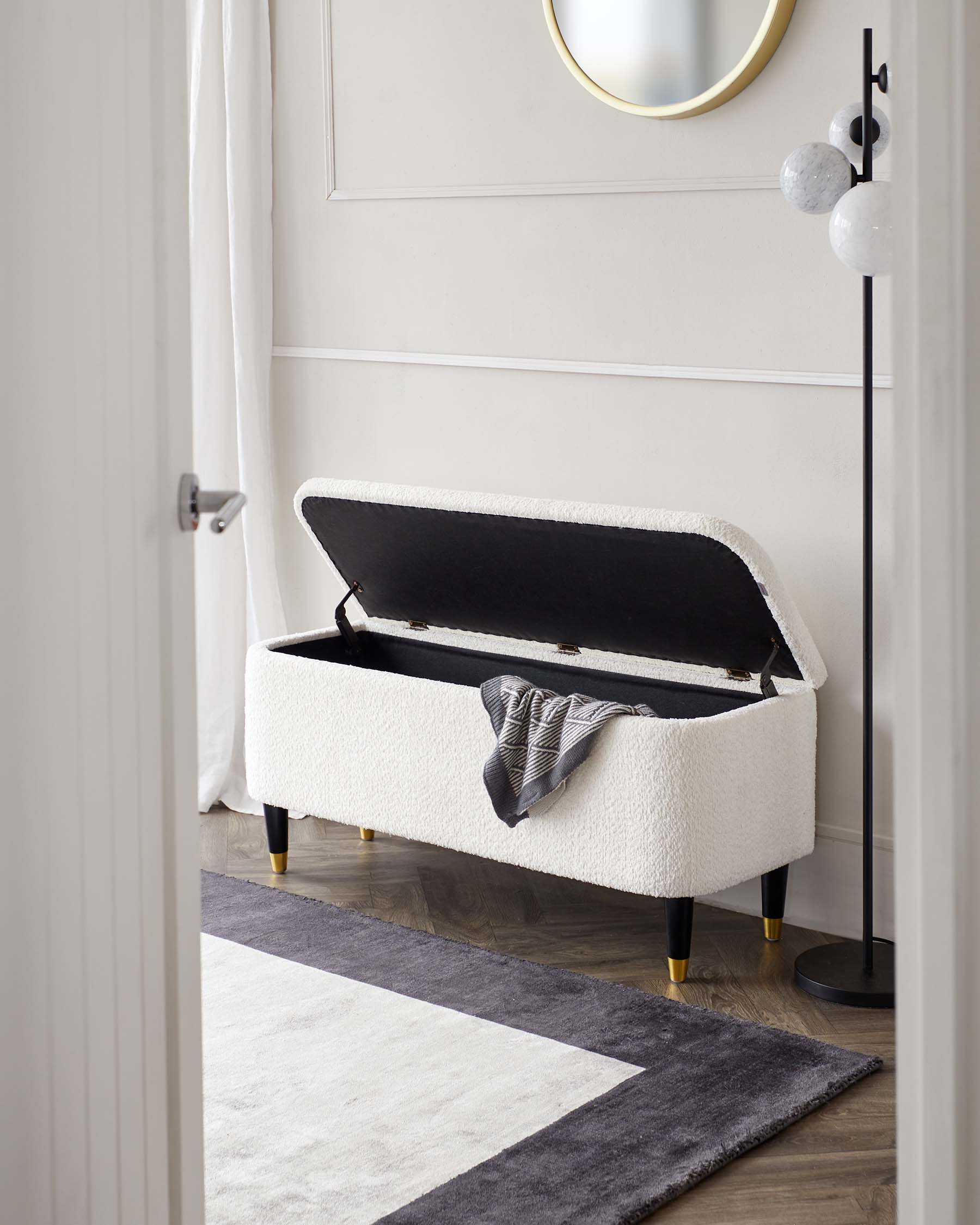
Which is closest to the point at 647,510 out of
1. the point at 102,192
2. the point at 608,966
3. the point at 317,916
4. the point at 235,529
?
the point at 608,966

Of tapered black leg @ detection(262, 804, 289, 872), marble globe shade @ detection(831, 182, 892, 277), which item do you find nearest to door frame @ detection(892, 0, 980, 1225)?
marble globe shade @ detection(831, 182, 892, 277)

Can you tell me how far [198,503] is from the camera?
137cm

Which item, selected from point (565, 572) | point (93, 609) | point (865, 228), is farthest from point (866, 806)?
point (93, 609)

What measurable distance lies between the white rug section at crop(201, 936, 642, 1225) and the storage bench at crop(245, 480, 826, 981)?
42cm

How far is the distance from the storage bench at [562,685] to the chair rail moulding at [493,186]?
55 cm

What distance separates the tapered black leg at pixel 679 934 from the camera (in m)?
2.81

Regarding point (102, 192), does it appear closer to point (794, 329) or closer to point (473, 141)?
point (794, 329)

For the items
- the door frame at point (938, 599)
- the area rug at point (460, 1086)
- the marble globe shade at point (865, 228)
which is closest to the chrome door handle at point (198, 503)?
the door frame at point (938, 599)

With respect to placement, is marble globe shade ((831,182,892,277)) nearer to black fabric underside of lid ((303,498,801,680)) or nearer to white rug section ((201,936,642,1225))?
black fabric underside of lid ((303,498,801,680))

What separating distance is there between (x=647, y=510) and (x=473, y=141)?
3.66 feet

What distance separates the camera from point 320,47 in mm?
3723

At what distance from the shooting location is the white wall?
3.02 metres

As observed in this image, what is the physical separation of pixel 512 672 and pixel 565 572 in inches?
16.4

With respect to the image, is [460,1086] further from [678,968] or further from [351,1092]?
[678,968]
